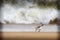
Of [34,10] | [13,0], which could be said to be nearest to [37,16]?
[34,10]

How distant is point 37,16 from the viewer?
757mm

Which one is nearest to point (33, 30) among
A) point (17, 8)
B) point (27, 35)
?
point (27, 35)

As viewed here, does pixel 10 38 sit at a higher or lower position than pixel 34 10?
lower

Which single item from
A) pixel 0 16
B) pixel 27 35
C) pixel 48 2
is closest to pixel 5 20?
pixel 0 16

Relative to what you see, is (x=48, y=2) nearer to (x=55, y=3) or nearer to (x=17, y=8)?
(x=55, y=3)

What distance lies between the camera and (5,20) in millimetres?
745

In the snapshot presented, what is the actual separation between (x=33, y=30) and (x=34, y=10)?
0.12m

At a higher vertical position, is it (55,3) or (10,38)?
(55,3)

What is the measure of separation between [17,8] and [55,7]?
22cm

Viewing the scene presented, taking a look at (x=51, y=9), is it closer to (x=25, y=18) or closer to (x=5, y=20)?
(x=25, y=18)

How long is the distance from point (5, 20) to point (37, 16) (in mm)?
180

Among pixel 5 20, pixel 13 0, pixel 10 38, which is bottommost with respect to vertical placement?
pixel 10 38

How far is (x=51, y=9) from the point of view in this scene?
760 millimetres

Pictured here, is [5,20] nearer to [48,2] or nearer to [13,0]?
[13,0]
